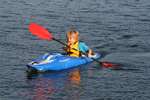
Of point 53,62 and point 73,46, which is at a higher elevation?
point 73,46

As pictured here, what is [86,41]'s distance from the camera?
109 ft

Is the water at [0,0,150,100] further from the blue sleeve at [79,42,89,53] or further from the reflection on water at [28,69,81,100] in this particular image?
the blue sleeve at [79,42,89,53]

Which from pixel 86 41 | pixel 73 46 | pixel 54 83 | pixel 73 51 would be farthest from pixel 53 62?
pixel 86 41

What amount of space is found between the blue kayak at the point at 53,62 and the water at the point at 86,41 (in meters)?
0.30

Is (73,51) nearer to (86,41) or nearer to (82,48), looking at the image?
(82,48)

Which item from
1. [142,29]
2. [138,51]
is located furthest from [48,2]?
[138,51]

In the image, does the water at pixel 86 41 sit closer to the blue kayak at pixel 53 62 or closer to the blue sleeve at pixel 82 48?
the blue kayak at pixel 53 62

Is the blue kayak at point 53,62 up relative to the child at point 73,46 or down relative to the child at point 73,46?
down

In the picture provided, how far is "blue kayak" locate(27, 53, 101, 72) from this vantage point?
84.8 feet

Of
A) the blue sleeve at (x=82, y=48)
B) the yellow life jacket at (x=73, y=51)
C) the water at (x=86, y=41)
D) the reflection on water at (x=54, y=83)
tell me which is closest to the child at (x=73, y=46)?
the yellow life jacket at (x=73, y=51)

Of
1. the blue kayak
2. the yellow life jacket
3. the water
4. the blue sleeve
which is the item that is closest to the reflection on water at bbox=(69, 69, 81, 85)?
the water

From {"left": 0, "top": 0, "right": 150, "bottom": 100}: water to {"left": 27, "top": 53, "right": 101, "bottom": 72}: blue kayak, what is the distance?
30 cm

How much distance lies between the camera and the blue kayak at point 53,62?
25848 mm

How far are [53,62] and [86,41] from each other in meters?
6.96
